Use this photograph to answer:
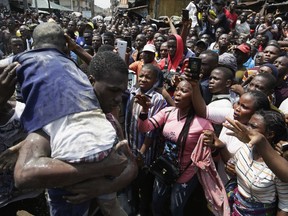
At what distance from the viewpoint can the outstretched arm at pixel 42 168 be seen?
45.4 inches

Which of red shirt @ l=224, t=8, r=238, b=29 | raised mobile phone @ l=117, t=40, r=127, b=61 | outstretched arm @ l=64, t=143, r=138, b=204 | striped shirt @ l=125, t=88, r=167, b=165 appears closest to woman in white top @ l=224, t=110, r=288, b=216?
outstretched arm @ l=64, t=143, r=138, b=204

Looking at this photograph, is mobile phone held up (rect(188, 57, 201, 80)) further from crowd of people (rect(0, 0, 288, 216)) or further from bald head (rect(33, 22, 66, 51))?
bald head (rect(33, 22, 66, 51))

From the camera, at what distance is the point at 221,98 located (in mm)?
2906

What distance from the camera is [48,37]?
156 cm

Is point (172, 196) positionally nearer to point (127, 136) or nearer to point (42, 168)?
point (127, 136)

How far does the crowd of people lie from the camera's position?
3.93 feet

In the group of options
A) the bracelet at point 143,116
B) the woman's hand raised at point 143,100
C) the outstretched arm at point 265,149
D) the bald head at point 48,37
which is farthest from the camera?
the bracelet at point 143,116

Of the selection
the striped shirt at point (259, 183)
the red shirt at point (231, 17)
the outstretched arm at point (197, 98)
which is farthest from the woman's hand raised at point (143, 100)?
the red shirt at point (231, 17)

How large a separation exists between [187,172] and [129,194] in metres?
0.85

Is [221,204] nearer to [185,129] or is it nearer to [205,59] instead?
[185,129]

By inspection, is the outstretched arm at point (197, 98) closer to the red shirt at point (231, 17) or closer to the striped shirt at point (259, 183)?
the striped shirt at point (259, 183)

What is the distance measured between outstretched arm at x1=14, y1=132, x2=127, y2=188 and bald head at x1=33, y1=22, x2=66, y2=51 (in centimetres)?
59

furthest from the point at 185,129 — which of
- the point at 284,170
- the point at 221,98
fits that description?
the point at 284,170

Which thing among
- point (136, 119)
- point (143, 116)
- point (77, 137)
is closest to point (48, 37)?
point (77, 137)
